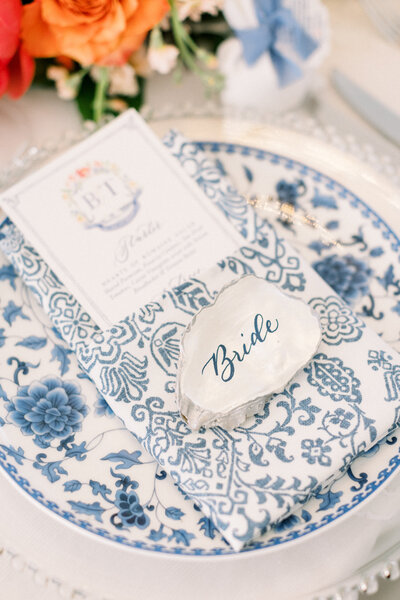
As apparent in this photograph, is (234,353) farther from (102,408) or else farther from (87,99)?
(87,99)

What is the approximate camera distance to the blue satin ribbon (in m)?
0.48

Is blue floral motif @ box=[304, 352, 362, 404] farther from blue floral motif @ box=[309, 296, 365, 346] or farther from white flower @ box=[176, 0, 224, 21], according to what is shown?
white flower @ box=[176, 0, 224, 21]

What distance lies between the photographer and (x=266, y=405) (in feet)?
1.23

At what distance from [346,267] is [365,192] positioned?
68 millimetres

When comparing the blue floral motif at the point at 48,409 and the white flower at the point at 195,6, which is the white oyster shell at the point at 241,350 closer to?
the blue floral motif at the point at 48,409

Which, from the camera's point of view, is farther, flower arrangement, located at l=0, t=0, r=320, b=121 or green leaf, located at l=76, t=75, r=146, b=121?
green leaf, located at l=76, t=75, r=146, b=121

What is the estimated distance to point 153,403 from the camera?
37cm

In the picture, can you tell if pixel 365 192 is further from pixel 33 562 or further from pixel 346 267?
pixel 33 562

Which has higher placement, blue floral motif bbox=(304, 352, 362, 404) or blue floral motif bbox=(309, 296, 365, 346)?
blue floral motif bbox=(309, 296, 365, 346)

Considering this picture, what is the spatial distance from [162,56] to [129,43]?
4 centimetres

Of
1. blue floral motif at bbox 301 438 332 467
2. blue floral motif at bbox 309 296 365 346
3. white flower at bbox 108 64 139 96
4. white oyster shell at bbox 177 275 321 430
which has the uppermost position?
white flower at bbox 108 64 139 96

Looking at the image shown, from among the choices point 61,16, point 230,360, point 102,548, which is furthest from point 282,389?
point 61,16

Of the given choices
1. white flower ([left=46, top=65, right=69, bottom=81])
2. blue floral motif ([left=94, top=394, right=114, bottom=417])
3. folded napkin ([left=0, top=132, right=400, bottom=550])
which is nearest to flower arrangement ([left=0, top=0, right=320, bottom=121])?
white flower ([left=46, top=65, right=69, bottom=81])

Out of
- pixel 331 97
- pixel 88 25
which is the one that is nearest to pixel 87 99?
pixel 88 25
